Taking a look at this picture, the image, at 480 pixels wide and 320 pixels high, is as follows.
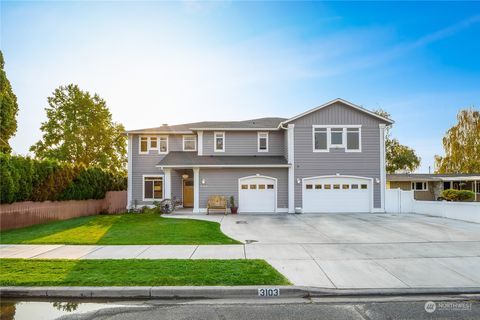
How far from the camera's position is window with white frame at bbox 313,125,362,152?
18.4 meters

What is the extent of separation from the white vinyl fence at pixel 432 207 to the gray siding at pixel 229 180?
6949 millimetres

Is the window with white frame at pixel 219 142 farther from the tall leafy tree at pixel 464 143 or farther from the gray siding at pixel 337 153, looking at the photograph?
the tall leafy tree at pixel 464 143

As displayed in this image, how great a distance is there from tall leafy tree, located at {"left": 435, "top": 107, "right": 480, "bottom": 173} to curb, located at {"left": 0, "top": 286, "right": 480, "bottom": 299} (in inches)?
1591

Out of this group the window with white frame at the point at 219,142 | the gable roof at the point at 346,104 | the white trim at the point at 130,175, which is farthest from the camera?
the white trim at the point at 130,175

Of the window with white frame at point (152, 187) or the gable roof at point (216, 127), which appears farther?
the window with white frame at point (152, 187)

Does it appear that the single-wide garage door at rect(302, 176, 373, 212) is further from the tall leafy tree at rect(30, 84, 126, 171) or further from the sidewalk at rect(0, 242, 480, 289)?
the tall leafy tree at rect(30, 84, 126, 171)

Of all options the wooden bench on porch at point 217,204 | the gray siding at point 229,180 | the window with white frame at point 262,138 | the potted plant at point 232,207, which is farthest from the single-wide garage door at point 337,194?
the wooden bench on porch at point 217,204

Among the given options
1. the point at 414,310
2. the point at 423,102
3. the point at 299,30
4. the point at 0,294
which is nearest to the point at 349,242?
the point at 414,310

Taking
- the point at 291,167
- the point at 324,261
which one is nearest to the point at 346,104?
the point at 291,167

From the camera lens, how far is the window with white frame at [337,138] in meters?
18.4

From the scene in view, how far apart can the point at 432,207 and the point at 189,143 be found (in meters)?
Result: 16.5

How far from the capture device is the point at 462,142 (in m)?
37.0

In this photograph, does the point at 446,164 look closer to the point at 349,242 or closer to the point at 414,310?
the point at 349,242

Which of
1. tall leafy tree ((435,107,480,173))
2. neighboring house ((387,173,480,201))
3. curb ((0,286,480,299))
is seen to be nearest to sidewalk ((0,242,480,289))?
curb ((0,286,480,299))
